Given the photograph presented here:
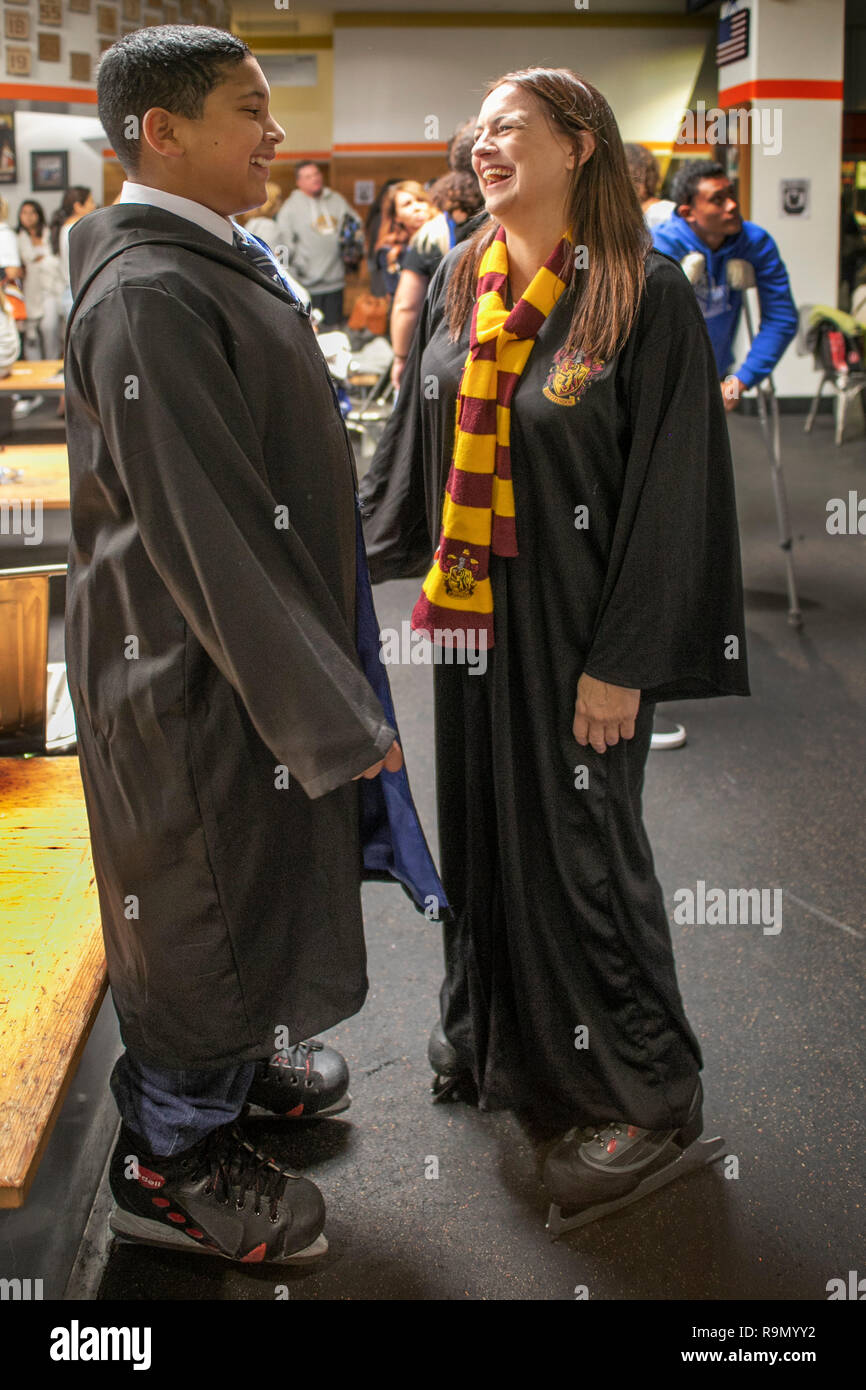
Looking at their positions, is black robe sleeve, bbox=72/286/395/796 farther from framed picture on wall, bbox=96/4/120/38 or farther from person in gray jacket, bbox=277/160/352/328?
person in gray jacket, bbox=277/160/352/328

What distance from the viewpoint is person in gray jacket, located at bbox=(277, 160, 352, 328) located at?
945cm

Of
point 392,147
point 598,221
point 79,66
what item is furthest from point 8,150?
point 598,221

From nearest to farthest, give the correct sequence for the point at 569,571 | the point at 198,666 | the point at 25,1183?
the point at 25,1183 < the point at 198,666 < the point at 569,571

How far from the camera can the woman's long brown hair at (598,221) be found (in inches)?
63.4

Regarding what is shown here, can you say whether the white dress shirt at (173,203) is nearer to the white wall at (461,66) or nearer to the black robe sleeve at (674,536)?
the black robe sleeve at (674,536)

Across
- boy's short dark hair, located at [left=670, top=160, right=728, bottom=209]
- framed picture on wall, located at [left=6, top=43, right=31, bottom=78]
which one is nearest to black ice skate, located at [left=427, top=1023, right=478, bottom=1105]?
boy's short dark hair, located at [left=670, top=160, right=728, bottom=209]

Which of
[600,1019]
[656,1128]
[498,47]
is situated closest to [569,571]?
[600,1019]

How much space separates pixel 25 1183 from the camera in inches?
51.1

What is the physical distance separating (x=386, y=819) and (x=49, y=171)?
783 cm

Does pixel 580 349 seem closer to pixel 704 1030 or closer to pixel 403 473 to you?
pixel 403 473

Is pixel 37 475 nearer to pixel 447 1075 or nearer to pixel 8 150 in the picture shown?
pixel 447 1075

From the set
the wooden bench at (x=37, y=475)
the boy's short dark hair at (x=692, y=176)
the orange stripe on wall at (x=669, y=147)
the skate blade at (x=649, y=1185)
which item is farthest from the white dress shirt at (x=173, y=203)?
the orange stripe on wall at (x=669, y=147)

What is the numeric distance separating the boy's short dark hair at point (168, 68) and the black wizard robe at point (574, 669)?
529mm

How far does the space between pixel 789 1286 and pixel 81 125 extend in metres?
8.11
